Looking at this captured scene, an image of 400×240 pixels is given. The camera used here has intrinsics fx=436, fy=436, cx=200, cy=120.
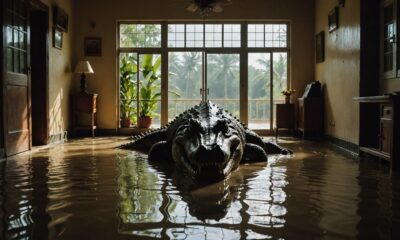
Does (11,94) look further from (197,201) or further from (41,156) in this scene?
(197,201)

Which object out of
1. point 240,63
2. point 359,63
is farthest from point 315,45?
point 359,63

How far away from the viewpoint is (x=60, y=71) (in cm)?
810

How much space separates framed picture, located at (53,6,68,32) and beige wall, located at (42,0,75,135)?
98 mm

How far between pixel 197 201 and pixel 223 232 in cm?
71

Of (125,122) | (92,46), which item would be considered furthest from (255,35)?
(92,46)

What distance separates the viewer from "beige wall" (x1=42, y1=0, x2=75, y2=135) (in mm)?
7447

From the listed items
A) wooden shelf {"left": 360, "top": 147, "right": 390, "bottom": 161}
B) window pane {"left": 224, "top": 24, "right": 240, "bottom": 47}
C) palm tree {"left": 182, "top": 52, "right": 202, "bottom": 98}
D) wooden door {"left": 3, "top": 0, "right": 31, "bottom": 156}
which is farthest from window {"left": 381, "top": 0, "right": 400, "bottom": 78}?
palm tree {"left": 182, "top": 52, "right": 202, "bottom": 98}

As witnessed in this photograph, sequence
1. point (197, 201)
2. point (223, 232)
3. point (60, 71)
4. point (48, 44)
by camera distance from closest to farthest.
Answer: point (223, 232), point (197, 201), point (48, 44), point (60, 71)

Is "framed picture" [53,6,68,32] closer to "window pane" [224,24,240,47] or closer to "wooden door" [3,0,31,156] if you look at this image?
"wooden door" [3,0,31,156]

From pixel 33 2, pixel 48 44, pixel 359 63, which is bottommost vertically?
pixel 359 63

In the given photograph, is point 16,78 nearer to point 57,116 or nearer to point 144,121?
point 57,116

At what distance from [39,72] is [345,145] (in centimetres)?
495

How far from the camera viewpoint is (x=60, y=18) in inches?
308

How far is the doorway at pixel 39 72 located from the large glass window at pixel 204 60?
253 cm
